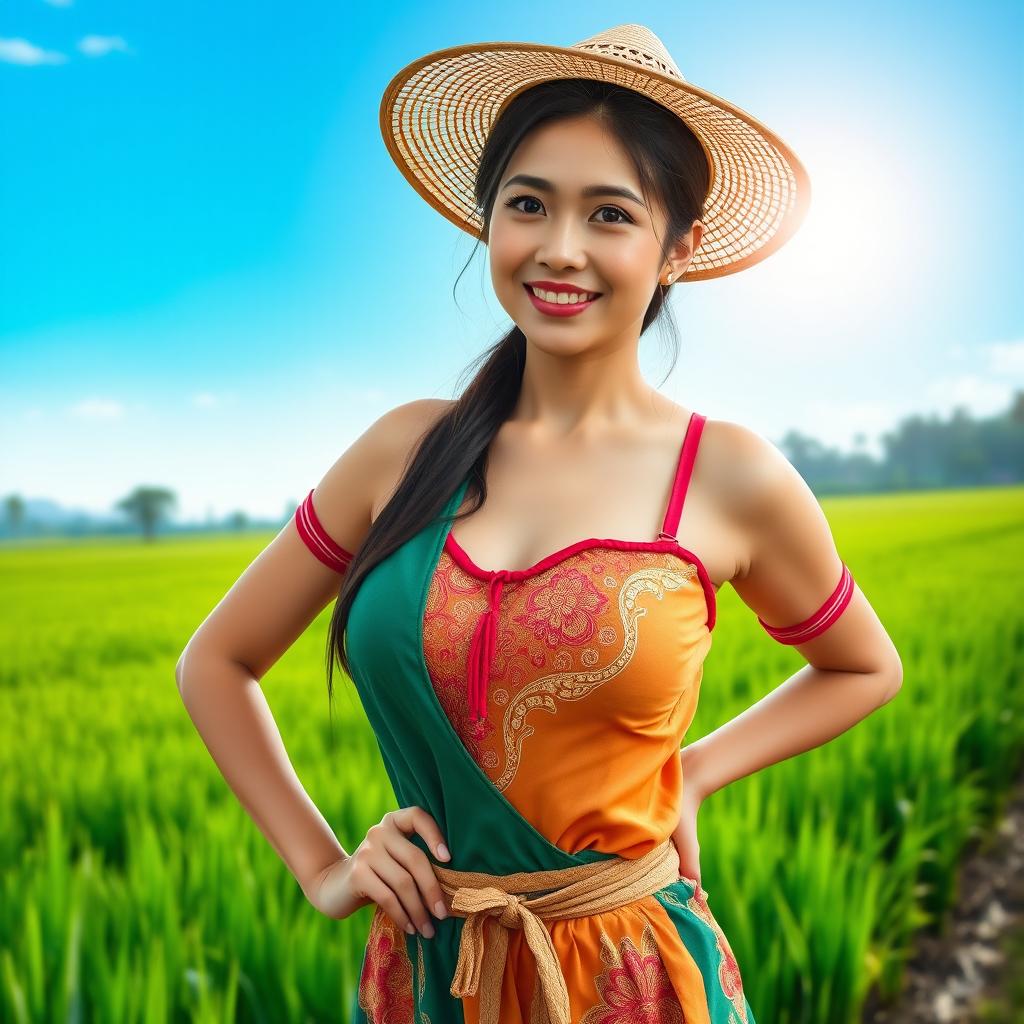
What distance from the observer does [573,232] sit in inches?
49.7

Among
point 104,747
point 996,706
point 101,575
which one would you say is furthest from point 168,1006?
point 101,575

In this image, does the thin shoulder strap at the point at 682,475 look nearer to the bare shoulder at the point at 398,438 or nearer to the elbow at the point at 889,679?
the bare shoulder at the point at 398,438

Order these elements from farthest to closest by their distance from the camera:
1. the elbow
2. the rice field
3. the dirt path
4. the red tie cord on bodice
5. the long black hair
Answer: the dirt path
the rice field
the elbow
the long black hair
the red tie cord on bodice

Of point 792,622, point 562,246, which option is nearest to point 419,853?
point 792,622

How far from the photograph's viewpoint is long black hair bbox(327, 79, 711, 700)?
51.6 inches

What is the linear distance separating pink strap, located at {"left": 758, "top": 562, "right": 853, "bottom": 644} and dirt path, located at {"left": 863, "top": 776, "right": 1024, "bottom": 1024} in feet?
6.31

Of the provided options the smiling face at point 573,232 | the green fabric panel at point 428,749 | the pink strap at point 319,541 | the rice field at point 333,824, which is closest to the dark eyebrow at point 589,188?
the smiling face at point 573,232

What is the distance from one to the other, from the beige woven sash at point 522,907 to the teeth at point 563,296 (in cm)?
68

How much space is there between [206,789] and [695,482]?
255cm

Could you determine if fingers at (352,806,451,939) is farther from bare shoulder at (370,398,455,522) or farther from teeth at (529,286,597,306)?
teeth at (529,286,597,306)

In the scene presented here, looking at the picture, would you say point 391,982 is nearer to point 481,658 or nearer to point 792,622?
point 481,658

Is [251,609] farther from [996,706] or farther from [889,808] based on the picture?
[996,706]

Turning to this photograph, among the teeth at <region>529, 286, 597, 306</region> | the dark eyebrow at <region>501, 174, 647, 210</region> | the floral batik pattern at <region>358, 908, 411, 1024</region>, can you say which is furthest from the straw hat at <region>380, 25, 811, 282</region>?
the floral batik pattern at <region>358, 908, 411, 1024</region>

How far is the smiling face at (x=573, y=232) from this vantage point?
50.1 inches
